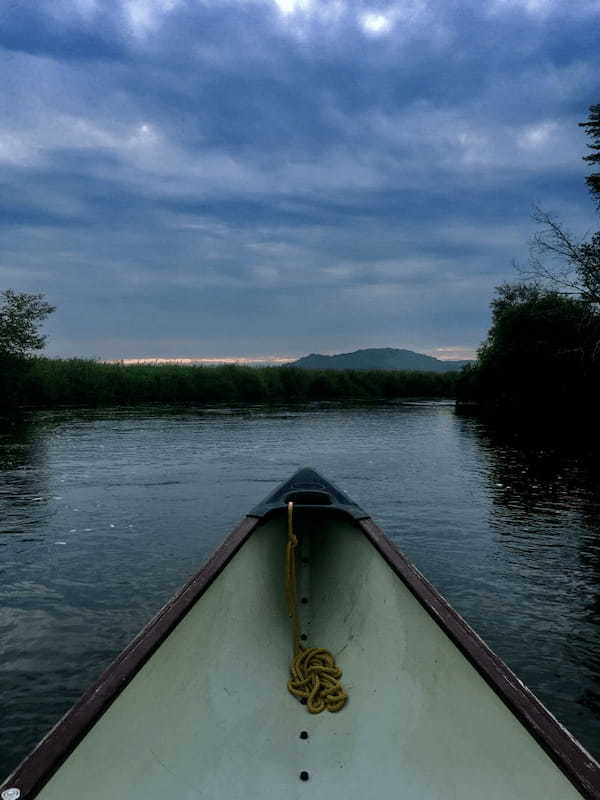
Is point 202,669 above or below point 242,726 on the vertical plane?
above

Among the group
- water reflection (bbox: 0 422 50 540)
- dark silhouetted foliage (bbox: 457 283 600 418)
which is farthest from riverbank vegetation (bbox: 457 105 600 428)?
water reflection (bbox: 0 422 50 540)

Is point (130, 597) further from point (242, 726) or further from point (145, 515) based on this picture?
point (145, 515)

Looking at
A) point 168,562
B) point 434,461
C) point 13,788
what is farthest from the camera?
point 434,461

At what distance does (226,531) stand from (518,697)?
759 cm

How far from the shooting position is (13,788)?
8.13 feet

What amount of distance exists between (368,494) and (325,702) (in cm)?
952

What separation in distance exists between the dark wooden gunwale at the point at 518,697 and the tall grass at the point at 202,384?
47.0m

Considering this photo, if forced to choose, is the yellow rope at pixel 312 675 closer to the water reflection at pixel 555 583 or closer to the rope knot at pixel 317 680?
the rope knot at pixel 317 680

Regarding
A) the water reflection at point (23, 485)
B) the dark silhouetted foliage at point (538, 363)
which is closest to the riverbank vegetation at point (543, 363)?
the dark silhouetted foliage at point (538, 363)

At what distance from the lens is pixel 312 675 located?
13.8 ft

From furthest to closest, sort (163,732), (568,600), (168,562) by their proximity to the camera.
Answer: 1. (168,562)
2. (568,600)
3. (163,732)

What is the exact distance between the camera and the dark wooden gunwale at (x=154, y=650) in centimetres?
259

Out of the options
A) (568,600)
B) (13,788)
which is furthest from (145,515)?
(13,788)

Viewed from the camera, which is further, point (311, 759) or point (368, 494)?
point (368, 494)
